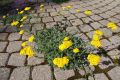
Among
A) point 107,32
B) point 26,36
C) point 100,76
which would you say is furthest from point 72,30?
point 100,76

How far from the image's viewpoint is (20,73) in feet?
9.93

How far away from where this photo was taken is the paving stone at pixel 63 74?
2.89 m

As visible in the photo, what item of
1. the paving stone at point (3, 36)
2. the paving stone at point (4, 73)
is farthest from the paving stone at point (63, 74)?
the paving stone at point (3, 36)

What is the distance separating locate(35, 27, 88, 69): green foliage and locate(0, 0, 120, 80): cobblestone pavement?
150 mm

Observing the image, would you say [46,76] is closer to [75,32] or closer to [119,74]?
[119,74]

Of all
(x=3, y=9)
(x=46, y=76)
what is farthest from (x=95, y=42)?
(x=3, y=9)

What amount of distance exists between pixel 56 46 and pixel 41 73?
1.96 ft

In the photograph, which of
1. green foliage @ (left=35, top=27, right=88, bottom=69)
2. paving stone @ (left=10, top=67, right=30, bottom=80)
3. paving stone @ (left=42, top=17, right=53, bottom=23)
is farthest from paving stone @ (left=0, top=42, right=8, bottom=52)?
paving stone @ (left=42, top=17, right=53, bottom=23)

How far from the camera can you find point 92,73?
2.89m

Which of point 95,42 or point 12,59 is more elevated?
point 95,42

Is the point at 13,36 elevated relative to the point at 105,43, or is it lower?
lower

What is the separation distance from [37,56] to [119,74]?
1353 mm

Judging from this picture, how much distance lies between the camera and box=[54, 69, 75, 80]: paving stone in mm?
2890

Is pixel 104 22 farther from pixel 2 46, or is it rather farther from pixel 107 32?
pixel 2 46
